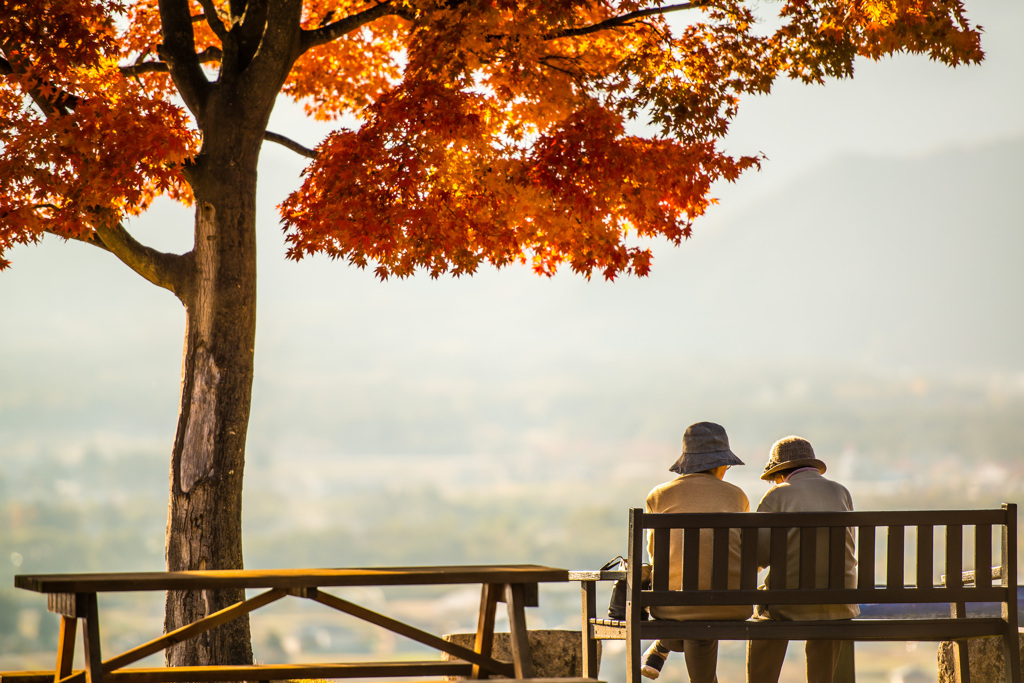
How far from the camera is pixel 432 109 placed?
16.8 ft

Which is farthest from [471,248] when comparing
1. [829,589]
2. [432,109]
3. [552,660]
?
[829,589]

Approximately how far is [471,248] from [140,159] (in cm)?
176

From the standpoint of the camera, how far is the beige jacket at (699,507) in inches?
148

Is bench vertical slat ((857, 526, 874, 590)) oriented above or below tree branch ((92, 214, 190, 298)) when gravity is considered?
below

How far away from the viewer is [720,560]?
3543mm

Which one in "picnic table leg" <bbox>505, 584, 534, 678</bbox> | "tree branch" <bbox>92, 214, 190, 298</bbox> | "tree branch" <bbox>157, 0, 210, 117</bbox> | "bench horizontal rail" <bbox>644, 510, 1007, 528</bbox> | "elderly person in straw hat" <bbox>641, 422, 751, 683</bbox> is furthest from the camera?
"tree branch" <bbox>157, 0, 210, 117</bbox>

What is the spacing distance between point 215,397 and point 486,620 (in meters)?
2.16

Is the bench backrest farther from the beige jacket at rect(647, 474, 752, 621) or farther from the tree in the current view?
the tree

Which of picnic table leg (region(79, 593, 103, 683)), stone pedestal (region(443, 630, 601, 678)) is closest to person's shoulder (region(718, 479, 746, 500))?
stone pedestal (region(443, 630, 601, 678))

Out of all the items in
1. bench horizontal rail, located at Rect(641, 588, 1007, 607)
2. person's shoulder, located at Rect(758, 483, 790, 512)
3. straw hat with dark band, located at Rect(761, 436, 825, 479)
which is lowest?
bench horizontal rail, located at Rect(641, 588, 1007, 607)

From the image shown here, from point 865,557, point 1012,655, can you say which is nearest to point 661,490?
point 865,557

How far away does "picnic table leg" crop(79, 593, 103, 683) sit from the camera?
2967 mm

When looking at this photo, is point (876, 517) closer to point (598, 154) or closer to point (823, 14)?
point (598, 154)

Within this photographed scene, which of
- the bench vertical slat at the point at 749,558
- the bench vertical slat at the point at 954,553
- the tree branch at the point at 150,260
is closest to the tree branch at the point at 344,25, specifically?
the tree branch at the point at 150,260
